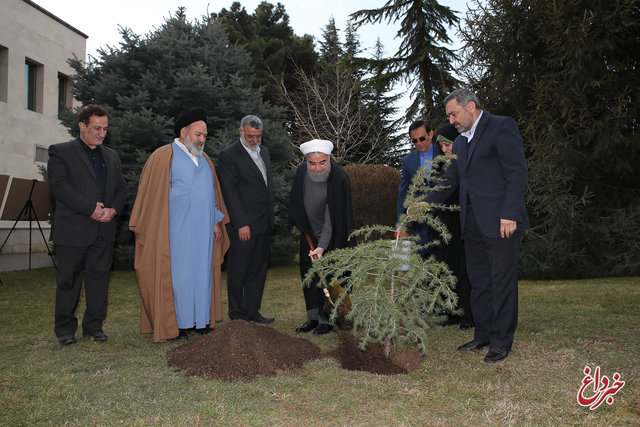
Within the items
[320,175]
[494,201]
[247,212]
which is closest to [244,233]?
[247,212]

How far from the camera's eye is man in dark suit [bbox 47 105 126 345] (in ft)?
16.1

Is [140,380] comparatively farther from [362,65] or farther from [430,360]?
[362,65]

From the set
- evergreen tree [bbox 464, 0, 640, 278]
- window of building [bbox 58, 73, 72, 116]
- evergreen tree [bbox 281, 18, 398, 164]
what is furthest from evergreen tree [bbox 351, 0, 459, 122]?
window of building [bbox 58, 73, 72, 116]

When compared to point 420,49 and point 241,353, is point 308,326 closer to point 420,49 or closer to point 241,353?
point 241,353

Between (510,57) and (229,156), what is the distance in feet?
29.9

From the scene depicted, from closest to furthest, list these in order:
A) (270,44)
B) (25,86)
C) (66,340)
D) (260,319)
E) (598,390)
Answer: (598,390)
(66,340)
(260,319)
(25,86)
(270,44)

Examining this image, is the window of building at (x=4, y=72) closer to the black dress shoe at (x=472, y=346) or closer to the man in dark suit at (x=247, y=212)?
the man in dark suit at (x=247, y=212)

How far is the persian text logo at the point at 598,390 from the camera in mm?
3172

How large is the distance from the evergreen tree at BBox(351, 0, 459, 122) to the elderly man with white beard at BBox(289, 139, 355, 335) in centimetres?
1441

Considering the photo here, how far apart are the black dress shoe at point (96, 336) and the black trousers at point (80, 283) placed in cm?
3

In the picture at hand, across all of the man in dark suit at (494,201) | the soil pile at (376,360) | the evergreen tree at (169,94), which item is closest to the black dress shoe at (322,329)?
the soil pile at (376,360)

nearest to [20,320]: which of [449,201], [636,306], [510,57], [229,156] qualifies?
[229,156]

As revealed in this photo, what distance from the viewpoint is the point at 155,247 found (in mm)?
5074

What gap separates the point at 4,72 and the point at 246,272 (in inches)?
692
